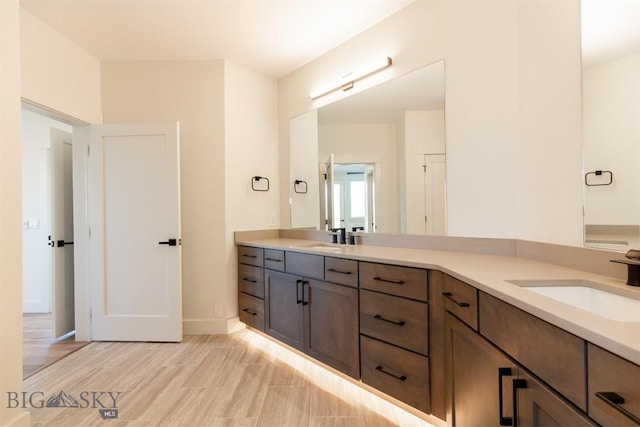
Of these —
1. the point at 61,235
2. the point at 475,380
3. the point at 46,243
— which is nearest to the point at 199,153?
the point at 61,235

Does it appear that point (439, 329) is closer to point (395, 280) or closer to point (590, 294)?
point (395, 280)

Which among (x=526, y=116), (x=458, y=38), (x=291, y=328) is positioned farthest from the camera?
(x=291, y=328)

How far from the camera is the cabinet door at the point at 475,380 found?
1.02 m

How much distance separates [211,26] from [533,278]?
2.74 metres

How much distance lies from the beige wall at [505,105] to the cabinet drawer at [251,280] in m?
1.63

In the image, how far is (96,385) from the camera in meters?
2.04

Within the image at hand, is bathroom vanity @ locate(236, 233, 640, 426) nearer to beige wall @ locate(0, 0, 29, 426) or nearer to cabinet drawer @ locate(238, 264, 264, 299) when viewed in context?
cabinet drawer @ locate(238, 264, 264, 299)

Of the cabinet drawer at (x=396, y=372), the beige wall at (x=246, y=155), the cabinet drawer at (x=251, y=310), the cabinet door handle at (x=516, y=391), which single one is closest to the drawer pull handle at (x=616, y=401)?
the cabinet door handle at (x=516, y=391)

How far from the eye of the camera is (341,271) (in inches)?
77.6

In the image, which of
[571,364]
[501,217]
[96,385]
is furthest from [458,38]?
[96,385]

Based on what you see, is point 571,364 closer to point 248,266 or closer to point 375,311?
point 375,311

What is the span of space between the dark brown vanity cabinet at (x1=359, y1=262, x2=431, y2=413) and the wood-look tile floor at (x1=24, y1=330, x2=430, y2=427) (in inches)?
8.3

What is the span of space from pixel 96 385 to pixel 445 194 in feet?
8.75

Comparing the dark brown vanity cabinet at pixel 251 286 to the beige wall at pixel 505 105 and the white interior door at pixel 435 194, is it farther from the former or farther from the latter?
the beige wall at pixel 505 105
